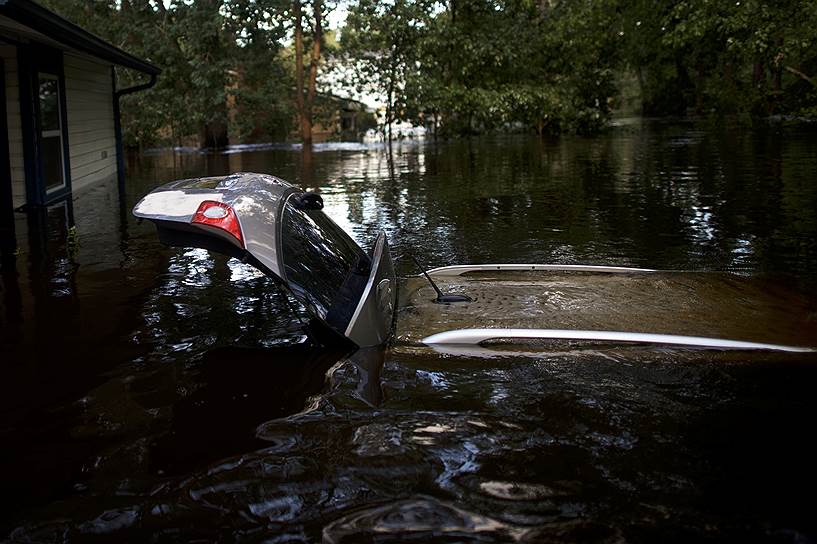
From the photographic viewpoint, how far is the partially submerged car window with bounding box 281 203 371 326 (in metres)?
4.23

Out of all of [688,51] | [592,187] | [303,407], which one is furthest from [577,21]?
[303,407]

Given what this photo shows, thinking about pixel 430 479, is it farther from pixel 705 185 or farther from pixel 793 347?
pixel 705 185

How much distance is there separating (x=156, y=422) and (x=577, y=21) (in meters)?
29.2

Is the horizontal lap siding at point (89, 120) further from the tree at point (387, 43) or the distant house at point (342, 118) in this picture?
the distant house at point (342, 118)

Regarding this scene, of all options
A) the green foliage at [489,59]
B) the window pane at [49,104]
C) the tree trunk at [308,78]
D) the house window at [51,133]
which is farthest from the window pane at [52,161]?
the tree trunk at [308,78]

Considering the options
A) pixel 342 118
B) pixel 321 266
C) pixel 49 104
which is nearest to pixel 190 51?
pixel 342 118

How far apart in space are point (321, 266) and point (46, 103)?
1025cm

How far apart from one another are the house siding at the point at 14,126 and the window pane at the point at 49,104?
72 cm

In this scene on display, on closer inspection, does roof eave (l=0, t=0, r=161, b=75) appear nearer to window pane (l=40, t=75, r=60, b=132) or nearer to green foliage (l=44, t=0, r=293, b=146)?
window pane (l=40, t=75, r=60, b=132)

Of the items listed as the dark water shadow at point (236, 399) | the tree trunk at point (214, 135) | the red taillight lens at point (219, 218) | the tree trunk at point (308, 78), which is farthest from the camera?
the tree trunk at point (308, 78)

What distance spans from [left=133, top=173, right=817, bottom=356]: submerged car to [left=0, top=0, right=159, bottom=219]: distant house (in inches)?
203

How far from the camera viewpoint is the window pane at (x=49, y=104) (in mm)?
12430

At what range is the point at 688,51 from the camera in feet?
135

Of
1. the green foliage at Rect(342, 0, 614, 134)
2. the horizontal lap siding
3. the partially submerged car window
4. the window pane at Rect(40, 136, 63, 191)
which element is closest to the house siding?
the window pane at Rect(40, 136, 63, 191)
